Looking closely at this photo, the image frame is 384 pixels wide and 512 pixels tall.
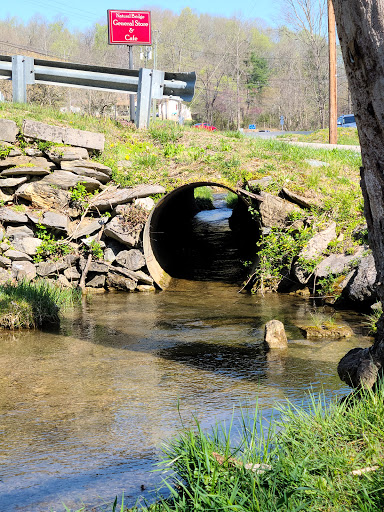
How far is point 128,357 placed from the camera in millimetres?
6773

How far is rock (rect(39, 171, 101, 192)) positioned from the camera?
1109 centimetres

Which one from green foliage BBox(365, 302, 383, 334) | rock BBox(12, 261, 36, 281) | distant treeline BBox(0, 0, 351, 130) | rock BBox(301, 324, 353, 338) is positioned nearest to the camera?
rock BBox(301, 324, 353, 338)

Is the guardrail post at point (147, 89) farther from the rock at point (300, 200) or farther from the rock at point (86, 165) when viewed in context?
the rock at point (300, 200)

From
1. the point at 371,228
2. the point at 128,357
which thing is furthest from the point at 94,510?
the point at 128,357

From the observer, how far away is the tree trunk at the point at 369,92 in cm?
375

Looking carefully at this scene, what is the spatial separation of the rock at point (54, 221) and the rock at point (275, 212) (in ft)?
12.2

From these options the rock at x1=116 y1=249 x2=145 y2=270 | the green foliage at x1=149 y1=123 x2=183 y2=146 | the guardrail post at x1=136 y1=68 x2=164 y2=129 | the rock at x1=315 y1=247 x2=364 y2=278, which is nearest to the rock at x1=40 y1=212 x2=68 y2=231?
the rock at x1=116 y1=249 x2=145 y2=270

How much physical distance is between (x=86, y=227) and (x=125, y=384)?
5.82m

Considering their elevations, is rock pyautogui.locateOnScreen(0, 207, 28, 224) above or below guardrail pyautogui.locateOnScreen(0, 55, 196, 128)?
below

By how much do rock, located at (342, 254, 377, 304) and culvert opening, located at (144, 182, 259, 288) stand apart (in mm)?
2568

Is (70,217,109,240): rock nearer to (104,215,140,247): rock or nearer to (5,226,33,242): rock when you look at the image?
(104,215,140,247): rock

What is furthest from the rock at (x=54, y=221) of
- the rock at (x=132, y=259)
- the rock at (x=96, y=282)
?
the rock at (x=132, y=259)

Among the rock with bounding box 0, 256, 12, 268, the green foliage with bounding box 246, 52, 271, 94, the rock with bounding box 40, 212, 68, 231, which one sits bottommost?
the rock with bounding box 0, 256, 12, 268

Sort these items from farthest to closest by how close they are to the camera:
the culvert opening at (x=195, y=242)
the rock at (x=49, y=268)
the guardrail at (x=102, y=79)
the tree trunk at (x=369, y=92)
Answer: the guardrail at (x=102, y=79) < the culvert opening at (x=195, y=242) < the rock at (x=49, y=268) < the tree trunk at (x=369, y=92)
